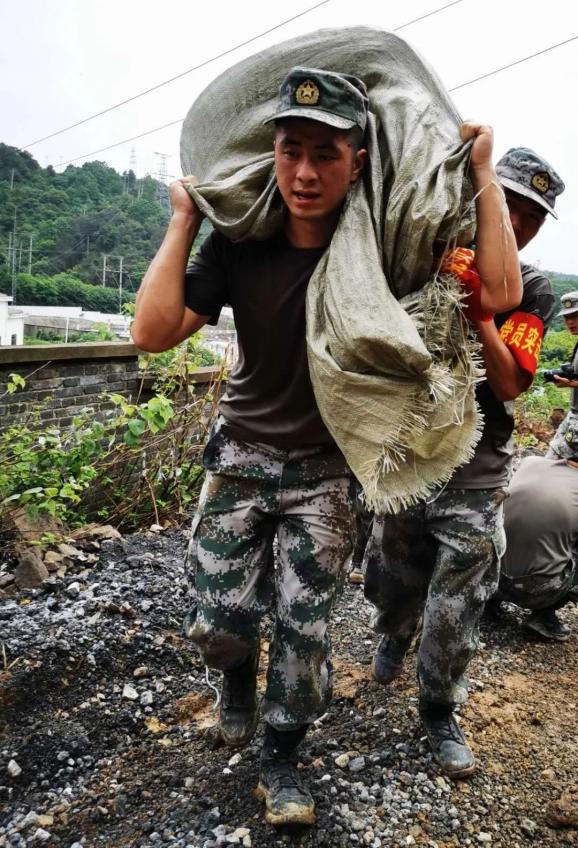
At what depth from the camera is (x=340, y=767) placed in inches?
99.0

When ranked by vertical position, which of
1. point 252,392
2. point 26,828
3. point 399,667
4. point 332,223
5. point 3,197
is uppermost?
point 3,197

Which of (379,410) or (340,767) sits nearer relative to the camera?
(379,410)

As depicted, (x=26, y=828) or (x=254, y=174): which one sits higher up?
(x=254, y=174)

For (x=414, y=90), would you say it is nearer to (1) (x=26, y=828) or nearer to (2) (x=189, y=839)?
(2) (x=189, y=839)

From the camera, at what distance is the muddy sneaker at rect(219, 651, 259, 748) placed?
2432mm

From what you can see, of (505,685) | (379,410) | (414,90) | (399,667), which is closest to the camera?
(379,410)

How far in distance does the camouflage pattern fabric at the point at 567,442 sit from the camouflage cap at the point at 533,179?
1782mm

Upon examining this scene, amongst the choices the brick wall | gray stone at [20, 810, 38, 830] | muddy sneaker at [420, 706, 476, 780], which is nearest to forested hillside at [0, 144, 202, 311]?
the brick wall

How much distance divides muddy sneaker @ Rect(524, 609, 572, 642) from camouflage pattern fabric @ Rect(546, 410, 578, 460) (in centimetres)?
89

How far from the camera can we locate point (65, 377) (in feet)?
18.7

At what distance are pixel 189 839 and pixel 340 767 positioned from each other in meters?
0.63

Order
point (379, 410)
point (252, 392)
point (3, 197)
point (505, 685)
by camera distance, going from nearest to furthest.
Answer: point (379, 410) < point (252, 392) < point (505, 685) < point (3, 197)

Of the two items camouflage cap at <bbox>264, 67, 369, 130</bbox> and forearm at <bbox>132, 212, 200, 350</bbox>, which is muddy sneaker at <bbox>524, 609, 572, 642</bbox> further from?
camouflage cap at <bbox>264, 67, 369, 130</bbox>

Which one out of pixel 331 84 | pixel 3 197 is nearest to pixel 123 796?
pixel 331 84
